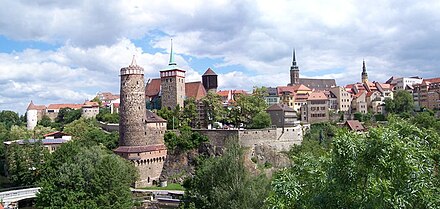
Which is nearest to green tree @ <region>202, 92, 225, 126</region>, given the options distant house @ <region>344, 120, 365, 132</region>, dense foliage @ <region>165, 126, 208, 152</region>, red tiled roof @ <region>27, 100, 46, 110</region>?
dense foliage @ <region>165, 126, 208, 152</region>

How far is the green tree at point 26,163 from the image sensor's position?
40.9m

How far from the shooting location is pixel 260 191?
2225 centimetres

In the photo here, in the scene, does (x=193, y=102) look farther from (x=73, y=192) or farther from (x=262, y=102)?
(x=73, y=192)

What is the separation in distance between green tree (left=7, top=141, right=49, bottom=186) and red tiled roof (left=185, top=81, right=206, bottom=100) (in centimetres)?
2323

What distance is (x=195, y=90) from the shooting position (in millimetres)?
60906

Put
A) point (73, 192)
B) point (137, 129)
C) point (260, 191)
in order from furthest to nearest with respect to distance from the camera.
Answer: point (137, 129), point (73, 192), point (260, 191)

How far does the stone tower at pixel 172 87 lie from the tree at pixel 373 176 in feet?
148

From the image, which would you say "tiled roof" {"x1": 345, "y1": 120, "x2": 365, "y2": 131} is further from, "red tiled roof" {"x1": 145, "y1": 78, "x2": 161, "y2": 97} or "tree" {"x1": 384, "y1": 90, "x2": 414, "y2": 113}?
"red tiled roof" {"x1": 145, "y1": 78, "x2": 161, "y2": 97}

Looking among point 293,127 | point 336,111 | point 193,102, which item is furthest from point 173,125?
point 336,111

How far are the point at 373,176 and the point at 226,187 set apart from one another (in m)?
13.4

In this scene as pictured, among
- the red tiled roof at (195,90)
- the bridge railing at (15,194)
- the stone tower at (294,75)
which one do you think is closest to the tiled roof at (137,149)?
the bridge railing at (15,194)

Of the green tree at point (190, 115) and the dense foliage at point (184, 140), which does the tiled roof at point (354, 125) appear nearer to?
the green tree at point (190, 115)

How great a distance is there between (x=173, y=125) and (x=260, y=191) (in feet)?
104

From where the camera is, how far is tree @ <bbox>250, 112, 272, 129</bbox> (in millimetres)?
50875
